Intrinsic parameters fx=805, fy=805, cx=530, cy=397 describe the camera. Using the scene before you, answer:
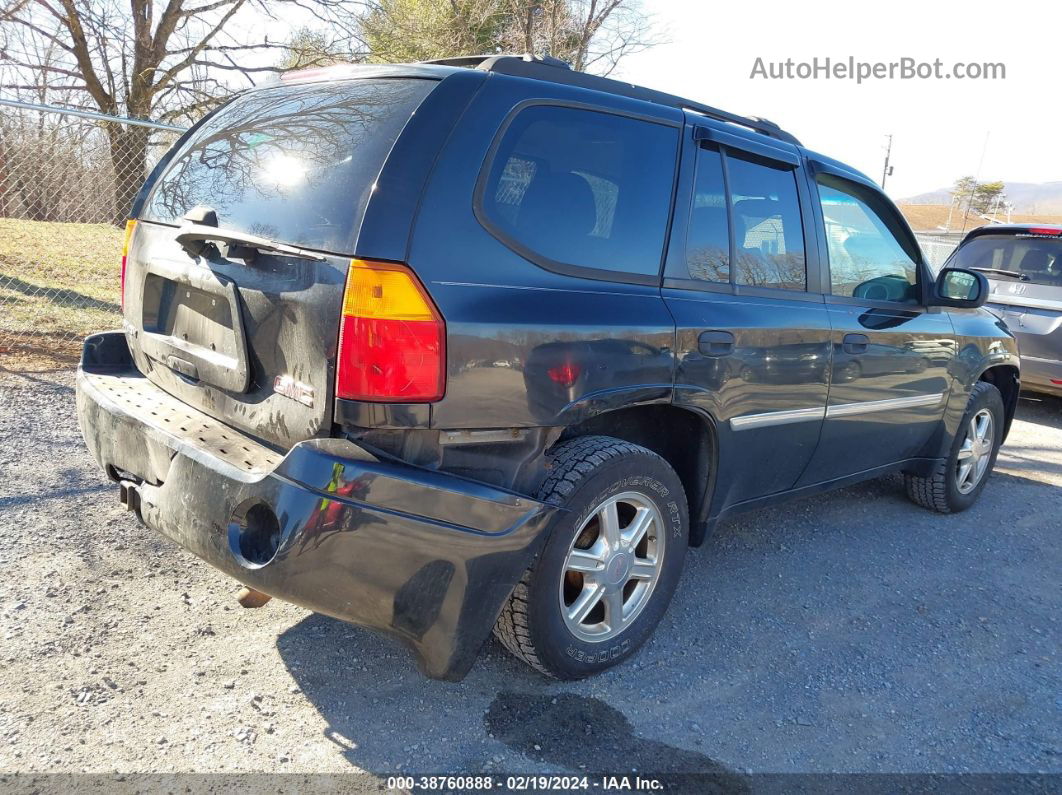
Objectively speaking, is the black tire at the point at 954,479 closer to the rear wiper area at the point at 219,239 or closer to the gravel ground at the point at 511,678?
the gravel ground at the point at 511,678

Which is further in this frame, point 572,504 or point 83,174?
point 83,174

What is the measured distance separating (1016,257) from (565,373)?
7.03 meters

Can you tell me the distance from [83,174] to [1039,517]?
8.17 m

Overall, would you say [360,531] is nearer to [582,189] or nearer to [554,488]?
[554,488]

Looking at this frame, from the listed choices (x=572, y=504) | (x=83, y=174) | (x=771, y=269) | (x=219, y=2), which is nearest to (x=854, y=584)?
(x=771, y=269)

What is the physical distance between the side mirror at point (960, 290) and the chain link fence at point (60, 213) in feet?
18.5

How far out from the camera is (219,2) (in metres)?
12.0

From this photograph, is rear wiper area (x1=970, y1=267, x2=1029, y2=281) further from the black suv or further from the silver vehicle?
the black suv

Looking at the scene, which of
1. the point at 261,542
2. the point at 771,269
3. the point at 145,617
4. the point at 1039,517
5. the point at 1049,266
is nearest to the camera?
the point at 261,542

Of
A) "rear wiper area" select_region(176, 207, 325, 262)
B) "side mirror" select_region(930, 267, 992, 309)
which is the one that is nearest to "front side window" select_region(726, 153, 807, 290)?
"side mirror" select_region(930, 267, 992, 309)

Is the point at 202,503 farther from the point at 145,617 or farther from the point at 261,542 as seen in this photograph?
the point at 145,617

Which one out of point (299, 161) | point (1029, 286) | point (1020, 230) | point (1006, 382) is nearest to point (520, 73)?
point (299, 161)

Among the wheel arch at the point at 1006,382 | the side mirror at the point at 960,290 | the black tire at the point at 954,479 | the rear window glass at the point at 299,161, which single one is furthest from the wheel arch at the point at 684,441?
the wheel arch at the point at 1006,382

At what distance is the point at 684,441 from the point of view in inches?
122
